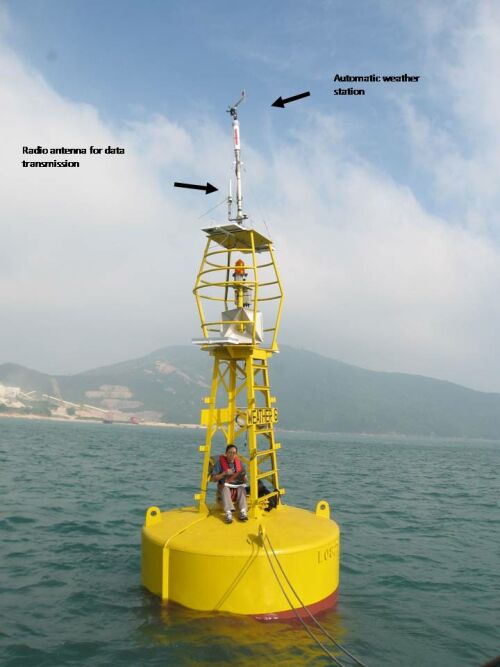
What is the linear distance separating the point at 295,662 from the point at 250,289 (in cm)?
799

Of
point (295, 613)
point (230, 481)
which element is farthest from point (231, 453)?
point (295, 613)

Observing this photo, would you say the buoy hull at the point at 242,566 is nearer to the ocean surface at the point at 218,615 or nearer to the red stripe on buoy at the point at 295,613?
the red stripe on buoy at the point at 295,613

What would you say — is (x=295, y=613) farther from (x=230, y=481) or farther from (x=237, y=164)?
(x=237, y=164)

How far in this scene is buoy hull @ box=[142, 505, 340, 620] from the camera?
9.85 meters

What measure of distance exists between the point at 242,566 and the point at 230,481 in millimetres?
2348

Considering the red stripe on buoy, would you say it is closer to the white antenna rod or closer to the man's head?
the man's head

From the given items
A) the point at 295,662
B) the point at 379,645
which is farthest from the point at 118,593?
the point at 379,645

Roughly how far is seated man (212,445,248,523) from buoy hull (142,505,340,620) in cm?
35

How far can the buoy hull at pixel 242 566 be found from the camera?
9.85 m

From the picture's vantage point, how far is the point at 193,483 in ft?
107

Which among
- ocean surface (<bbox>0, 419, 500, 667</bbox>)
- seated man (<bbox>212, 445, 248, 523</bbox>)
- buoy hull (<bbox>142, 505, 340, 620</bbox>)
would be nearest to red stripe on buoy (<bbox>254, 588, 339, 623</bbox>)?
buoy hull (<bbox>142, 505, 340, 620</bbox>)

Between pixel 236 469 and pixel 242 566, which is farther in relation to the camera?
pixel 236 469

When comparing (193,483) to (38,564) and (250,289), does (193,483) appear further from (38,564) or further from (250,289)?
(250,289)

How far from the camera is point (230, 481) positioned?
1188cm
